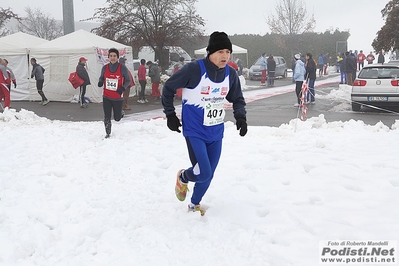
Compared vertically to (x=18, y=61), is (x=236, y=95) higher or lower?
lower

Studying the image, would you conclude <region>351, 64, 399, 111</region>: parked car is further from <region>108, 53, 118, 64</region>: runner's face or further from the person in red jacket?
<region>108, 53, 118, 64</region>: runner's face

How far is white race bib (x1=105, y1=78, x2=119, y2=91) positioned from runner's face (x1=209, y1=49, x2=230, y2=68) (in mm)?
4696

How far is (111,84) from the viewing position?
27.9 feet

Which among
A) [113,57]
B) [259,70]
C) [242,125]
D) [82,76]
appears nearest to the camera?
[242,125]

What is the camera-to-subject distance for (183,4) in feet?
77.2

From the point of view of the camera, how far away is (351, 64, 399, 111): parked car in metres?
12.8

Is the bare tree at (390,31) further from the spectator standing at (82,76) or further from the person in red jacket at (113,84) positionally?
the person in red jacket at (113,84)

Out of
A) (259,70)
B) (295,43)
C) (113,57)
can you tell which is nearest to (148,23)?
(259,70)

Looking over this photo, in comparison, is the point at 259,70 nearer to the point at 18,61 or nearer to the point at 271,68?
the point at 271,68

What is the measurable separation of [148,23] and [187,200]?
63.7ft

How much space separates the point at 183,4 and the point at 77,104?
961 centimetres

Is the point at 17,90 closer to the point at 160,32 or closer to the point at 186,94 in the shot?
the point at 160,32

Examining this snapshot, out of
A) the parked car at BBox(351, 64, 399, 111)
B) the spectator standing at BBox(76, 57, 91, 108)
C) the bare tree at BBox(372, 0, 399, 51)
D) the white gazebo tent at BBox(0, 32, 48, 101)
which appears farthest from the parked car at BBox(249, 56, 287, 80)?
the parked car at BBox(351, 64, 399, 111)

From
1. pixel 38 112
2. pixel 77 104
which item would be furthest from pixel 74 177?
pixel 77 104
